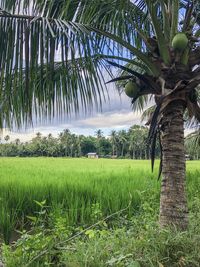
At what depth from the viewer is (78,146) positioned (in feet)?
172

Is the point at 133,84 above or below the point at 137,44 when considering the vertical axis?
below

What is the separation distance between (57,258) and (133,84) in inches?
53.0

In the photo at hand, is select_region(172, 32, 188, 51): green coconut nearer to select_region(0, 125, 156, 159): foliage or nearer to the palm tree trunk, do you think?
the palm tree trunk

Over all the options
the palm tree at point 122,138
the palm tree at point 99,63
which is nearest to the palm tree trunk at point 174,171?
the palm tree at point 99,63

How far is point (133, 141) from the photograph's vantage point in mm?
44781

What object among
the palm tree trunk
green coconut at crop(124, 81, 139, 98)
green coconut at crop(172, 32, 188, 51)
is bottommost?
the palm tree trunk

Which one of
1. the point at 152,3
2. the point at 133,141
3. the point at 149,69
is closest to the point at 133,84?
the point at 149,69

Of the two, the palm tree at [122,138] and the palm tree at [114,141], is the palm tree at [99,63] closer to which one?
the palm tree at [122,138]

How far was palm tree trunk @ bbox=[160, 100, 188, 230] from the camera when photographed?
2393mm

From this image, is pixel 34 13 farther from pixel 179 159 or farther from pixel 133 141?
pixel 133 141

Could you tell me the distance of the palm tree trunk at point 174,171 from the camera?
7.85 feet

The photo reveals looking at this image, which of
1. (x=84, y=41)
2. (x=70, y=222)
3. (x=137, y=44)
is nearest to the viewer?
(x=84, y=41)

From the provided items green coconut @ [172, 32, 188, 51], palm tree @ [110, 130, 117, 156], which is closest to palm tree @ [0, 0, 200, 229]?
green coconut @ [172, 32, 188, 51]

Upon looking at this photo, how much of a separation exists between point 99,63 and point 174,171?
3.12 feet
